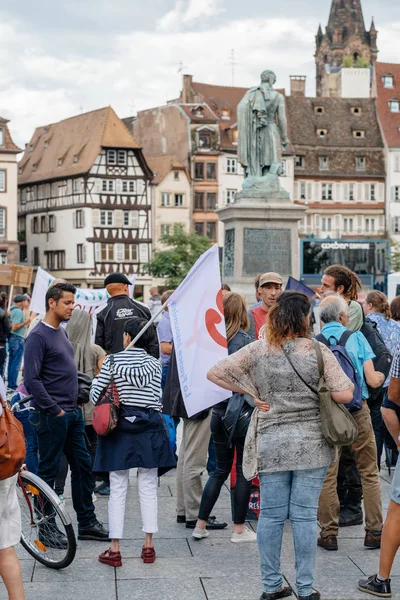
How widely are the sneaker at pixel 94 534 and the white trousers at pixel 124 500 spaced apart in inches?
25.9

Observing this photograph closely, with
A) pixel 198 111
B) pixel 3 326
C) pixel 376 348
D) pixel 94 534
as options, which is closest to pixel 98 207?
pixel 198 111

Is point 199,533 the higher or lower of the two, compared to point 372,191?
lower

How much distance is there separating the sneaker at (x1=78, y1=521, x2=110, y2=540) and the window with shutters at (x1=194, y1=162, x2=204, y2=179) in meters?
66.8

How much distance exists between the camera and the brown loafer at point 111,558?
22.5 ft

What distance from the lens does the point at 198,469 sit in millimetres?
8023

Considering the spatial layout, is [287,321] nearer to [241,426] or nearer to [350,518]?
[241,426]

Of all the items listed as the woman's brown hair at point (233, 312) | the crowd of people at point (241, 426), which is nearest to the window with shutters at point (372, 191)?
the crowd of people at point (241, 426)

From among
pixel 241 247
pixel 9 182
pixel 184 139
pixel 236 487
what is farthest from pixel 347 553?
pixel 184 139

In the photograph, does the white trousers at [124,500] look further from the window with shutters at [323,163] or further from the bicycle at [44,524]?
the window with shutters at [323,163]

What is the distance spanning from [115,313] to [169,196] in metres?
63.1

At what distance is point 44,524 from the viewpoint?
6961 mm

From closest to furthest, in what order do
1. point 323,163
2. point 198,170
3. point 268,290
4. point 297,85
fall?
point 268,290 < point 198,170 < point 323,163 < point 297,85

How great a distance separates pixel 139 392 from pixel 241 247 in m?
10.8

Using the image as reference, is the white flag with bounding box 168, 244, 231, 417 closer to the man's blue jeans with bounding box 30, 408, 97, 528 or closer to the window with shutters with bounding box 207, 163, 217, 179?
the man's blue jeans with bounding box 30, 408, 97, 528
